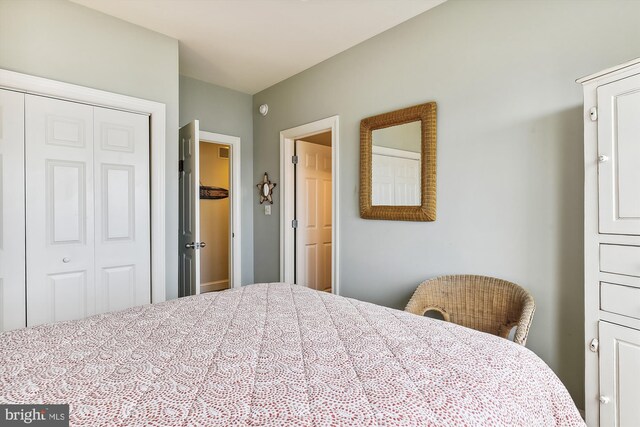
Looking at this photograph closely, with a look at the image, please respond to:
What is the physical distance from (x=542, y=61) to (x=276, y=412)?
2134mm

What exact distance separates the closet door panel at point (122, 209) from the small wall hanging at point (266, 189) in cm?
140

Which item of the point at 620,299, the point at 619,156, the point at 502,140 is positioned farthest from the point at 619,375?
the point at 502,140

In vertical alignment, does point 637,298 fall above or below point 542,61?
below

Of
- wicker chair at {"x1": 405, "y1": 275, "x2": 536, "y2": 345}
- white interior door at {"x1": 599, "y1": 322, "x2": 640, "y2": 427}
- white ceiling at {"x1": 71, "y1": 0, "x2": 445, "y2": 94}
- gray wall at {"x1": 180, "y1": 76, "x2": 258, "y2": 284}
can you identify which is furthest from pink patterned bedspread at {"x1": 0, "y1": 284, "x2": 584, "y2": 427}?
gray wall at {"x1": 180, "y1": 76, "x2": 258, "y2": 284}

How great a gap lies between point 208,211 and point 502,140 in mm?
4262

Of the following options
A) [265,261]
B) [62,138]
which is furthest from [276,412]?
[265,261]

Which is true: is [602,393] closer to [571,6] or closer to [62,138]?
[571,6]

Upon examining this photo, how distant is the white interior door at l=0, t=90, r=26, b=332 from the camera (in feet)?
6.73

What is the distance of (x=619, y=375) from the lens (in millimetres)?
1346

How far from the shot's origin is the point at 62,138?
7.39 ft

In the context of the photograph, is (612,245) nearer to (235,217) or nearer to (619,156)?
(619,156)

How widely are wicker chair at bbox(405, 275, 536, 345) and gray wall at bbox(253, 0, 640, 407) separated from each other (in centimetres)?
11

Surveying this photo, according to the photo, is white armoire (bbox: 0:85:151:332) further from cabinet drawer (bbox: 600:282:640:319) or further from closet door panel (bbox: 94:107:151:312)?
cabinet drawer (bbox: 600:282:640:319)

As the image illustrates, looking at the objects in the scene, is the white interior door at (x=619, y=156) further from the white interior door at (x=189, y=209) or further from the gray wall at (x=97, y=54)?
the gray wall at (x=97, y=54)
